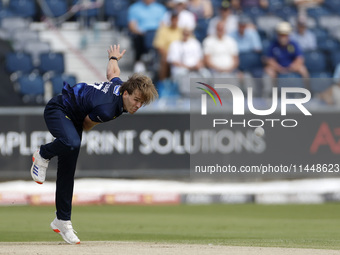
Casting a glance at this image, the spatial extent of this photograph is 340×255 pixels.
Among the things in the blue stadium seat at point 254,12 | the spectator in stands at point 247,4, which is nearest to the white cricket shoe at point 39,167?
the spectator in stands at point 247,4

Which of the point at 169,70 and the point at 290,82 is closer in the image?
the point at 290,82

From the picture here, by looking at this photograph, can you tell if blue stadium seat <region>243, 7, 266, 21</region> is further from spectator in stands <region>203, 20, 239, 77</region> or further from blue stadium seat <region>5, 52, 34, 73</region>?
blue stadium seat <region>5, 52, 34, 73</region>

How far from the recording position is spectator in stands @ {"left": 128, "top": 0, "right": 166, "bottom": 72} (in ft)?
57.0

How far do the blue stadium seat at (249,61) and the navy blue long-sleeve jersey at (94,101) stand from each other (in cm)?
934

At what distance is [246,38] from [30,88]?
16.2 ft

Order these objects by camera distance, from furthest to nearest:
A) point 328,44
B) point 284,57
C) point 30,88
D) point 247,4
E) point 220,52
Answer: point 247,4
point 328,44
point 284,57
point 220,52
point 30,88

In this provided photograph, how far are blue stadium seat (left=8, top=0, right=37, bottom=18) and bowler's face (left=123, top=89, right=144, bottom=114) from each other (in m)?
10.3

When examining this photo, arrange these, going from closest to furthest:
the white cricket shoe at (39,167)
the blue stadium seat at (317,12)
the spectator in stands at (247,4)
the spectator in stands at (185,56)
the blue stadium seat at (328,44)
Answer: the white cricket shoe at (39,167) < the spectator in stands at (185,56) < the blue stadium seat at (328,44) < the spectator in stands at (247,4) < the blue stadium seat at (317,12)

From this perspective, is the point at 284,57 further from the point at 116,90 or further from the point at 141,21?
the point at 116,90

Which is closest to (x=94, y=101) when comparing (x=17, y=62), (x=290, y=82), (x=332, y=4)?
(x=290, y=82)

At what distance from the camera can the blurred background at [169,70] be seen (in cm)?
1477

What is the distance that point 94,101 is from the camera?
796 centimetres

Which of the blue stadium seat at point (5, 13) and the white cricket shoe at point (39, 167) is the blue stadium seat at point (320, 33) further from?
the white cricket shoe at point (39, 167)

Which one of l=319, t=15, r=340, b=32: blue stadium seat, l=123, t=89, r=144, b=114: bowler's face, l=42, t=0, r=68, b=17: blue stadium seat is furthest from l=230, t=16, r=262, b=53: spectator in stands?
l=123, t=89, r=144, b=114: bowler's face
